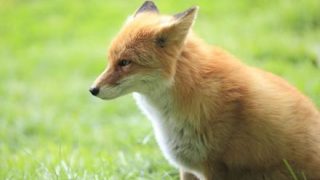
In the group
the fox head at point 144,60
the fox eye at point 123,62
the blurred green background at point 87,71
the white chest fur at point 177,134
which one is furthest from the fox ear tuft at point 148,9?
the blurred green background at point 87,71

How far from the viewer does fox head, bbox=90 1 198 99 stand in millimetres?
5238

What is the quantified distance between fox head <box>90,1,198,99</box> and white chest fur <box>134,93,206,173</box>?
0.18 metres

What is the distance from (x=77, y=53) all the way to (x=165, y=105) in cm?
897

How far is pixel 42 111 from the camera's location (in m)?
10.8

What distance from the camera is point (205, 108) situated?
208 inches

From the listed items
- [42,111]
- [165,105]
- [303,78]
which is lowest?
[303,78]

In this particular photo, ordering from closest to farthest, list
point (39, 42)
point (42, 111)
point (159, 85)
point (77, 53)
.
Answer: point (159, 85) < point (42, 111) < point (77, 53) < point (39, 42)

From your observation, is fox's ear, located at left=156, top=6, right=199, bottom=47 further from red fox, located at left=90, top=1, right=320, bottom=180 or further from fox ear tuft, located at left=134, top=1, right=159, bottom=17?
fox ear tuft, located at left=134, top=1, right=159, bottom=17

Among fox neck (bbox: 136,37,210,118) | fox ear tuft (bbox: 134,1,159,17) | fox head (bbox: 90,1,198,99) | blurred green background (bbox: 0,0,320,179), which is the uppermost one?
fox ear tuft (bbox: 134,1,159,17)

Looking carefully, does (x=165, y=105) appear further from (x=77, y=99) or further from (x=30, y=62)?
(x=30, y=62)

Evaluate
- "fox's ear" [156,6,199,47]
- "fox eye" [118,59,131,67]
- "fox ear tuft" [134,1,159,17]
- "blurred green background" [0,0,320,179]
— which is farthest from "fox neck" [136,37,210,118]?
"blurred green background" [0,0,320,179]

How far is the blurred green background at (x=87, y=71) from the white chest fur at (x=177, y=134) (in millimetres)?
1046

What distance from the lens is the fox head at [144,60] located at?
524cm

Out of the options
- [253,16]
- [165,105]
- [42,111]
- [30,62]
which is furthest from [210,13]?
[165,105]
